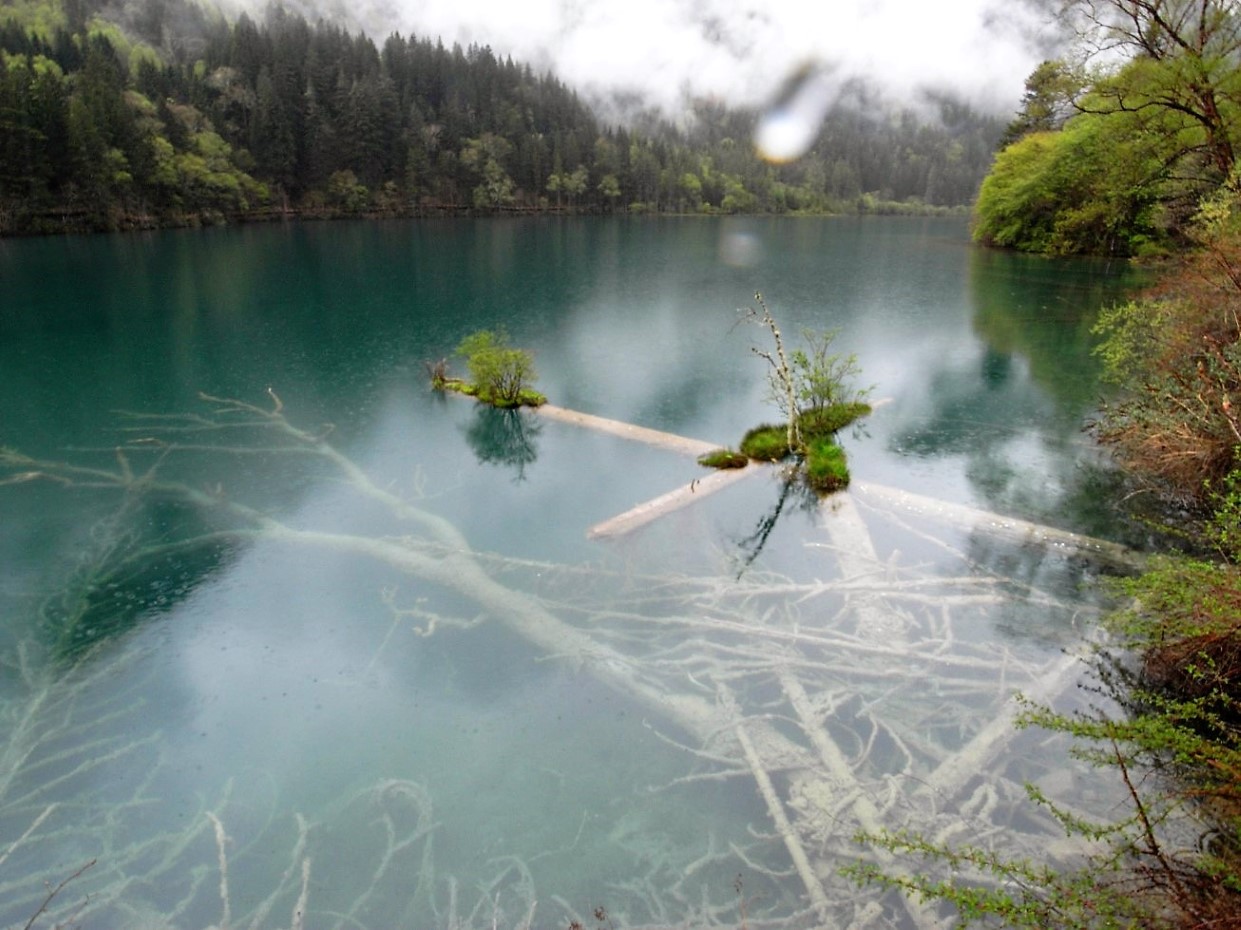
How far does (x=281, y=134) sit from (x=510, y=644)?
107 meters

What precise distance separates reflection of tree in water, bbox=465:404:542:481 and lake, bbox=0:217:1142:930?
165mm

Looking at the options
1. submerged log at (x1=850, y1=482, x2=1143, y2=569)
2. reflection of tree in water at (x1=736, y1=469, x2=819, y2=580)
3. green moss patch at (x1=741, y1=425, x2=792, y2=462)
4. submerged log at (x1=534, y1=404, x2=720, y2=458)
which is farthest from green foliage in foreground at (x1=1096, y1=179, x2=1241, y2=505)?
submerged log at (x1=534, y1=404, x2=720, y2=458)

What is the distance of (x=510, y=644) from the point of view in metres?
13.1

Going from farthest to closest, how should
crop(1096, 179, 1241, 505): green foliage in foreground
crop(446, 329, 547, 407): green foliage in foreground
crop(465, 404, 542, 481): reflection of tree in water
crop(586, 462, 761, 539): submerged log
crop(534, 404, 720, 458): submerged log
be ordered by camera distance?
crop(446, 329, 547, 407): green foliage in foreground < crop(534, 404, 720, 458): submerged log < crop(465, 404, 542, 481): reflection of tree in water < crop(586, 462, 761, 539): submerged log < crop(1096, 179, 1241, 505): green foliage in foreground

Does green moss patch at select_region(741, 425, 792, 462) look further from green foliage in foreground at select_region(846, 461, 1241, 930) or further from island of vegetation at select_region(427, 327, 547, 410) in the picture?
green foliage in foreground at select_region(846, 461, 1241, 930)

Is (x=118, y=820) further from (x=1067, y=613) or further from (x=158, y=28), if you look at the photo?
(x=158, y=28)

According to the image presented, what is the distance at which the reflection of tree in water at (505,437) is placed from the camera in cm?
2141

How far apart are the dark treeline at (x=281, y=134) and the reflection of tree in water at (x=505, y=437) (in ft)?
223

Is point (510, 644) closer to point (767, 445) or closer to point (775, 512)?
point (775, 512)

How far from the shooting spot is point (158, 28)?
147625 mm

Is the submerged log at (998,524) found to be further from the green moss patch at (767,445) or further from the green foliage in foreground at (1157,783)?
the green foliage in foreground at (1157,783)

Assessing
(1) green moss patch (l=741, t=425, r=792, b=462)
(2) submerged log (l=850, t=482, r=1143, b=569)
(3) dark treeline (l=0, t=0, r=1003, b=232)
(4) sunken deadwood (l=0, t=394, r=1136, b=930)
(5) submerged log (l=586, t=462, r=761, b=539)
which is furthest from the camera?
(3) dark treeline (l=0, t=0, r=1003, b=232)

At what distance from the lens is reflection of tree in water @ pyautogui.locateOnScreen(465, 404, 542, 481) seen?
70.2ft

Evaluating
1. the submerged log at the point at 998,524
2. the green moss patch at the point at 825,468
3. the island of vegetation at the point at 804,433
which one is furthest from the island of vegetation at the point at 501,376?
the submerged log at the point at 998,524
